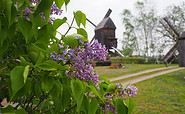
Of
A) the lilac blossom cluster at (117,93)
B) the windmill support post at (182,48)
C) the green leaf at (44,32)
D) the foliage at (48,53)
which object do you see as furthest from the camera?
the windmill support post at (182,48)

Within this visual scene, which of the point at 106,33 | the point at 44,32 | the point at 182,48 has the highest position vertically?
the point at 106,33

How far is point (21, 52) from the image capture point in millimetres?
1117

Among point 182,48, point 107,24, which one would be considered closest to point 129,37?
point 107,24

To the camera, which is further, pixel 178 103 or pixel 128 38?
pixel 128 38

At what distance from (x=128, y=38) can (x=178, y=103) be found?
43.9 metres

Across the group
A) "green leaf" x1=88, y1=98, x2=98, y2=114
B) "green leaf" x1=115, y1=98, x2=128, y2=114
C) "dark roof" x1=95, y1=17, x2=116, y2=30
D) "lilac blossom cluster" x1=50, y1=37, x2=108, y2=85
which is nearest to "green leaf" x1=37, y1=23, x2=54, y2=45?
"lilac blossom cluster" x1=50, y1=37, x2=108, y2=85

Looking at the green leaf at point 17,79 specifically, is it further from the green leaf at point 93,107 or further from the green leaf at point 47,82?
the green leaf at point 93,107

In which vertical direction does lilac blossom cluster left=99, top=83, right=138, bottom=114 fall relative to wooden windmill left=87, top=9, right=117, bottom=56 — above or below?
below

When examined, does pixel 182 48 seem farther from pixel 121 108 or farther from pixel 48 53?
pixel 48 53

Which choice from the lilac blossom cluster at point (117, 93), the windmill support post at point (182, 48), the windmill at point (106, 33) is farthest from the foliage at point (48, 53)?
the windmill at point (106, 33)

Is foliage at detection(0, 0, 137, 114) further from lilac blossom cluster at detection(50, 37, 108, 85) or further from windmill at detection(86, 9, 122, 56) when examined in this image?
windmill at detection(86, 9, 122, 56)

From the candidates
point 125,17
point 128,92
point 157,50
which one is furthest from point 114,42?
point 128,92

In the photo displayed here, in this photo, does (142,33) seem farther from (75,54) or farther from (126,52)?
(75,54)

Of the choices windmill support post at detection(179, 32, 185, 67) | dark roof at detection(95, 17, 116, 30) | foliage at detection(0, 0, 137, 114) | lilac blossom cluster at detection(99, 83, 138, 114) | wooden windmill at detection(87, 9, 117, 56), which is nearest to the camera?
foliage at detection(0, 0, 137, 114)
